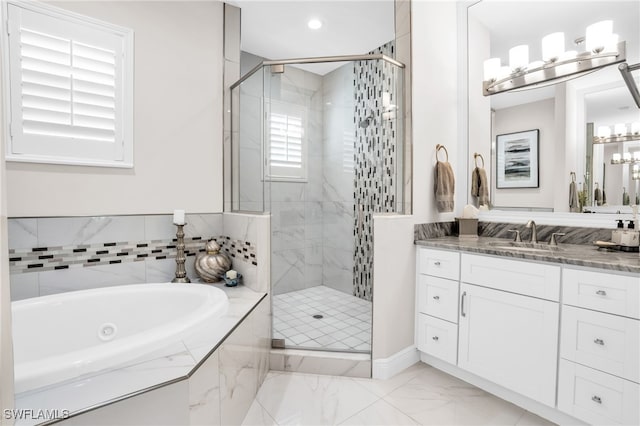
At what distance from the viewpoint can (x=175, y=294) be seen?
1.98 m

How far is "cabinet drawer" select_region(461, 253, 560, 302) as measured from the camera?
1.59 meters

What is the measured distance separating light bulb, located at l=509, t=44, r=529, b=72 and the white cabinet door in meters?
1.61

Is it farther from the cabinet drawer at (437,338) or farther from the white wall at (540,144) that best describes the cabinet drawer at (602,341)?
the white wall at (540,144)

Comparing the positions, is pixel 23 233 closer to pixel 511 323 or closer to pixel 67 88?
pixel 67 88

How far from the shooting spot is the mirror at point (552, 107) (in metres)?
1.90

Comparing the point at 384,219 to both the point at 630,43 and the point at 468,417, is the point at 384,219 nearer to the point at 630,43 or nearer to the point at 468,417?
the point at 468,417

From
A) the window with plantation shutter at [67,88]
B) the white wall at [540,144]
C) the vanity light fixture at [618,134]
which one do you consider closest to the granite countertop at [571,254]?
the white wall at [540,144]

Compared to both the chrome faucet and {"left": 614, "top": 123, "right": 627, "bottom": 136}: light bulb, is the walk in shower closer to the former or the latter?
the chrome faucet

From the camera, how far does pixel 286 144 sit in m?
2.61

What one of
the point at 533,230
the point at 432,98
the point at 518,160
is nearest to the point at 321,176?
the point at 432,98

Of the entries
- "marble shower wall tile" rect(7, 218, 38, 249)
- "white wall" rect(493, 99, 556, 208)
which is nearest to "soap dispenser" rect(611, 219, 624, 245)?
"white wall" rect(493, 99, 556, 208)

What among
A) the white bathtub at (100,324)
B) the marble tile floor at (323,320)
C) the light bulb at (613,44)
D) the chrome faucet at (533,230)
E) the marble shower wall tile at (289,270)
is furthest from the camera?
the marble shower wall tile at (289,270)

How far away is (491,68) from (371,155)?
1.10 metres

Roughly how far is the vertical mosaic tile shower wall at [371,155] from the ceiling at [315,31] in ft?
1.10
